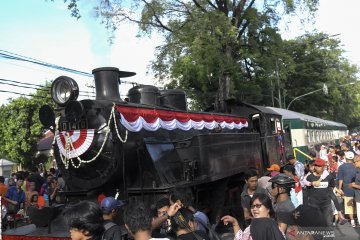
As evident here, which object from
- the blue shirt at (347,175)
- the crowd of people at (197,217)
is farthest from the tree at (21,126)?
the crowd of people at (197,217)

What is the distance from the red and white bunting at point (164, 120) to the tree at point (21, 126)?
2434 cm

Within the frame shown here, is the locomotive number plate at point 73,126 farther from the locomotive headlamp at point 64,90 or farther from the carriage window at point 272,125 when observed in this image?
the carriage window at point 272,125

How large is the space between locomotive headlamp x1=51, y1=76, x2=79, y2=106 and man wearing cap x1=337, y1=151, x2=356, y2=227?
529 centimetres

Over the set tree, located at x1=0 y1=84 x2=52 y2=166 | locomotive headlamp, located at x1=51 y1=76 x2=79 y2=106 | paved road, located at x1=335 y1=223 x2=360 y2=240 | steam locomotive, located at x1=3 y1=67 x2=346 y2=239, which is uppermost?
tree, located at x1=0 y1=84 x2=52 y2=166

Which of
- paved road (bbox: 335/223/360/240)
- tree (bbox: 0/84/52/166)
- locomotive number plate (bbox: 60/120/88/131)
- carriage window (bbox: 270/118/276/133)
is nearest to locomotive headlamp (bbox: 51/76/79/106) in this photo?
locomotive number plate (bbox: 60/120/88/131)

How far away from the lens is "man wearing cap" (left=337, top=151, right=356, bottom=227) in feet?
25.3

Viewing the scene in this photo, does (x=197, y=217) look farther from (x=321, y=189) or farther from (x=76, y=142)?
(x=321, y=189)

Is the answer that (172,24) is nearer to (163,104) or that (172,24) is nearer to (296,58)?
(163,104)

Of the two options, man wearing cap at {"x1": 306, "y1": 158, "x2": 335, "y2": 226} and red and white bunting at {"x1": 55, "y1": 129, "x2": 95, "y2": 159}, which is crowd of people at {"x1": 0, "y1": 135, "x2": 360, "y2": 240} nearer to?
man wearing cap at {"x1": 306, "y1": 158, "x2": 335, "y2": 226}

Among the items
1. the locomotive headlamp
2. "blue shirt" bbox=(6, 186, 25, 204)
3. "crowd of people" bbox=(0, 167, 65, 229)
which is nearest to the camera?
the locomotive headlamp

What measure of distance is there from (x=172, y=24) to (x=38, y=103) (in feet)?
52.9

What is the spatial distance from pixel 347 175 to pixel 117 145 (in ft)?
15.4

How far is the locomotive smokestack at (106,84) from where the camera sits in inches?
249

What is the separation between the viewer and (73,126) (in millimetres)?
5902
